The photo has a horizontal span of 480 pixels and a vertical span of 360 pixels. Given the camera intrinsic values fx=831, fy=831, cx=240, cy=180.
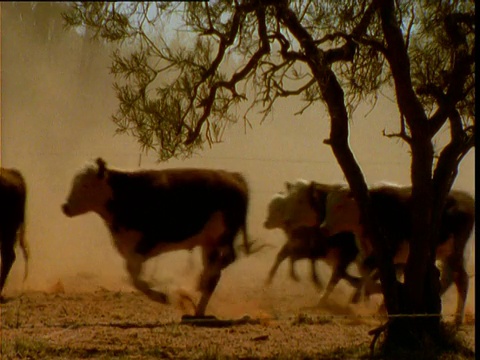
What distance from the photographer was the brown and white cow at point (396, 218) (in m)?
7.81

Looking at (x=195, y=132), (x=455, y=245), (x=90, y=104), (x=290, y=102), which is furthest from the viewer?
(x=455, y=245)

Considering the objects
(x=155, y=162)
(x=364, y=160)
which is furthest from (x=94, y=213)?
(x=364, y=160)

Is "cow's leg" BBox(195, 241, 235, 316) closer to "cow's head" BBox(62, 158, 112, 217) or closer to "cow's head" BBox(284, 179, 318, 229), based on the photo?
"cow's head" BBox(284, 179, 318, 229)

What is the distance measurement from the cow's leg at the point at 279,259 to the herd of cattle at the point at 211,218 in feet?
0.04

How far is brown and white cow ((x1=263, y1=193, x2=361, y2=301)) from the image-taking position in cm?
822

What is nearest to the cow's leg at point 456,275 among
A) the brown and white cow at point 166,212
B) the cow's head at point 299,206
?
the cow's head at point 299,206

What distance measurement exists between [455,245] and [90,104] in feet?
12.8

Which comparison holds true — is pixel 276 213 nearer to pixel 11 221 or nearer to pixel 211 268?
pixel 211 268

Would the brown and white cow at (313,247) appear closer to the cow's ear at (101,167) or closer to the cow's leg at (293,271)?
the cow's leg at (293,271)

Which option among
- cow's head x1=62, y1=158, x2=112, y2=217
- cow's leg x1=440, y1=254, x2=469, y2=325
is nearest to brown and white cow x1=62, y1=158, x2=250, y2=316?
Answer: cow's head x1=62, y1=158, x2=112, y2=217

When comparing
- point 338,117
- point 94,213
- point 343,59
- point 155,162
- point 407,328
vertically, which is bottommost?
point 407,328

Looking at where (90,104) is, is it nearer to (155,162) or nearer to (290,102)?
(155,162)

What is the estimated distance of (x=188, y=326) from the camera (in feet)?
24.1

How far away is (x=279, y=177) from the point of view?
8008mm
